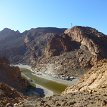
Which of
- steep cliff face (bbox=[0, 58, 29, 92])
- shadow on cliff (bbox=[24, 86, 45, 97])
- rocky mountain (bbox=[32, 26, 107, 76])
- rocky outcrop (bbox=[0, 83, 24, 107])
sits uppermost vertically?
rocky mountain (bbox=[32, 26, 107, 76])

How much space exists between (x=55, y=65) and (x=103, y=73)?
92.4 m

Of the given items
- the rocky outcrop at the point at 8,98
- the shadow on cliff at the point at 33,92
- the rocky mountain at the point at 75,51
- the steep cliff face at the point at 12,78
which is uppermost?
the rocky mountain at the point at 75,51

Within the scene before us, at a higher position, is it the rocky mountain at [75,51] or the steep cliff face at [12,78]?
the rocky mountain at [75,51]

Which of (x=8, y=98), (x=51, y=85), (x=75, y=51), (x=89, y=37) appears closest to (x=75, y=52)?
(x=75, y=51)

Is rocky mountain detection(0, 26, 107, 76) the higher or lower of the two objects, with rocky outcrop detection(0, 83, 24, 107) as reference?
higher

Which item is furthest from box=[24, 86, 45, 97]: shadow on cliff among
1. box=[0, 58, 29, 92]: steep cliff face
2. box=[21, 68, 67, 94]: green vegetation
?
box=[21, 68, 67, 94]: green vegetation

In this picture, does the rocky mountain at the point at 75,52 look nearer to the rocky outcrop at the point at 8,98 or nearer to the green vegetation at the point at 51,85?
the green vegetation at the point at 51,85

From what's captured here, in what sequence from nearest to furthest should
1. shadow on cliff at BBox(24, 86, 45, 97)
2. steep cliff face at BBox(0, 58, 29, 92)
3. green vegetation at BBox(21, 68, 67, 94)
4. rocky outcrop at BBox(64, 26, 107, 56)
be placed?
1. shadow on cliff at BBox(24, 86, 45, 97)
2. steep cliff face at BBox(0, 58, 29, 92)
3. green vegetation at BBox(21, 68, 67, 94)
4. rocky outcrop at BBox(64, 26, 107, 56)

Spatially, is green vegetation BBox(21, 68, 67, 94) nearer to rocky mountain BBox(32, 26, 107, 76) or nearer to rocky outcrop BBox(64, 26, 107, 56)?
rocky mountain BBox(32, 26, 107, 76)

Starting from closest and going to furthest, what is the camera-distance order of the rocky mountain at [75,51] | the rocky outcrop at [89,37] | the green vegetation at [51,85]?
1. the green vegetation at [51,85]
2. the rocky mountain at [75,51]
3. the rocky outcrop at [89,37]

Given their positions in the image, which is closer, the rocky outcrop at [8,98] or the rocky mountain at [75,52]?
the rocky outcrop at [8,98]

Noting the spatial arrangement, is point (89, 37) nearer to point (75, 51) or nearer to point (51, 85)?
point (75, 51)

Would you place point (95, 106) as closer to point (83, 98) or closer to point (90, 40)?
point (83, 98)

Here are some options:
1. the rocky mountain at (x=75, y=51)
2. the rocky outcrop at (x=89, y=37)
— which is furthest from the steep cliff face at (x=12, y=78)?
the rocky outcrop at (x=89, y=37)
